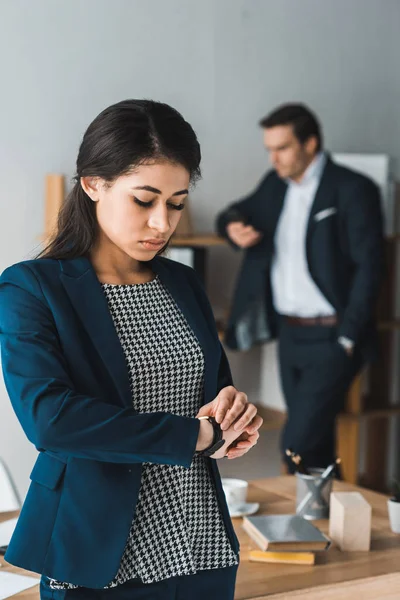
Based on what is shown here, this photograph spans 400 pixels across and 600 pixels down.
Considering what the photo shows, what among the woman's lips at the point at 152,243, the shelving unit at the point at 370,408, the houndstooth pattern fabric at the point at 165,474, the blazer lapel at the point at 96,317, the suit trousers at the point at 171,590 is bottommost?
the shelving unit at the point at 370,408

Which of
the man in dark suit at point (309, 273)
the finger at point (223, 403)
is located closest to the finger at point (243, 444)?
the finger at point (223, 403)

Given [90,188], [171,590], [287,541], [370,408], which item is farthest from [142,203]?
[370,408]

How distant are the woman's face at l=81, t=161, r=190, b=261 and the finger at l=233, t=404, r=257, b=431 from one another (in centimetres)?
30

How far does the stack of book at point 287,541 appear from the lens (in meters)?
1.82

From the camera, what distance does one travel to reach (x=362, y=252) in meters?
3.71

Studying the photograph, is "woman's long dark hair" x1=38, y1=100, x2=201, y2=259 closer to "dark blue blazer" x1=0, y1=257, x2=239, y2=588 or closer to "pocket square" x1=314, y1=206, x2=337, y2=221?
"dark blue blazer" x1=0, y1=257, x2=239, y2=588

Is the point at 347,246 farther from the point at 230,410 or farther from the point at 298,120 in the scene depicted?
the point at 230,410

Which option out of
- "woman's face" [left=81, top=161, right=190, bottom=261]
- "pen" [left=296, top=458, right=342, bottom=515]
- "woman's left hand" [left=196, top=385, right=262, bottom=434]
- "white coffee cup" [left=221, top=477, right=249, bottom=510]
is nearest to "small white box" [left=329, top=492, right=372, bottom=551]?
"pen" [left=296, top=458, right=342, bottom=515]

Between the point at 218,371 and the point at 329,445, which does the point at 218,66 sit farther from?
the point at 218,371

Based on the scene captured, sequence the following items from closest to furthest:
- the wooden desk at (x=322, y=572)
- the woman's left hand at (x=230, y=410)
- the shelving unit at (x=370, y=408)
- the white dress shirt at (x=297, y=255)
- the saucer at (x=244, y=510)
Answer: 1. the woman's left hand at (x=230, y=410)
2. the wooden desk at (x=322, y=572)
3. the saucer at (x=244, y=510)
4. the white dress shirt at (x=297, y=255)
5. the shelving unit at (x=370, y=408)

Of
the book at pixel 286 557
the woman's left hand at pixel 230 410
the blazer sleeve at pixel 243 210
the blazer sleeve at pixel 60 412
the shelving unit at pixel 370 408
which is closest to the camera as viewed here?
the blazer sleeve at pixel 60 412

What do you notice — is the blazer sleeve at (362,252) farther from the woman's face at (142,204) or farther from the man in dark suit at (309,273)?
the woman's face at (142,204)

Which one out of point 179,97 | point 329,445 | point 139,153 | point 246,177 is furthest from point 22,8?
point 139,153

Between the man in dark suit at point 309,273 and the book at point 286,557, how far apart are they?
1914mm
